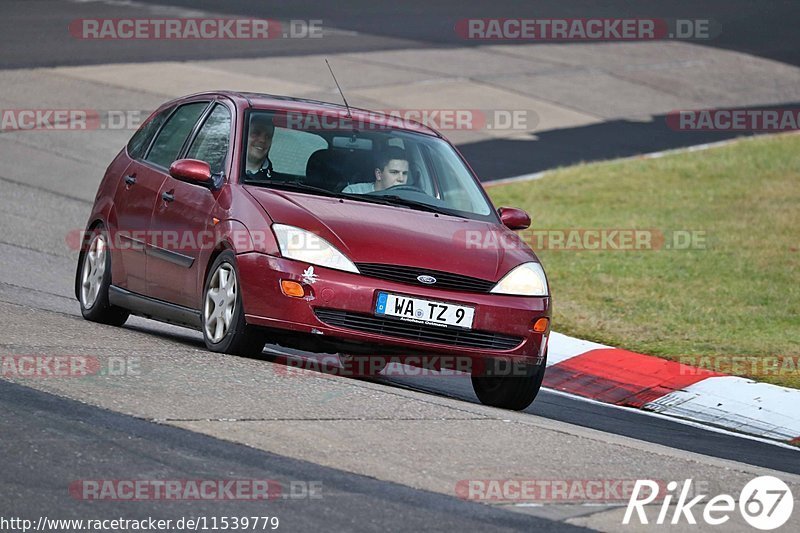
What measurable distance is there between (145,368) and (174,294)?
1414mm

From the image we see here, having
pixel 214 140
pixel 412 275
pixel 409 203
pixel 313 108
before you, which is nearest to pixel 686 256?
pixel 313 108

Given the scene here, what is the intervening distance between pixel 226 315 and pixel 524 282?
5.53 feet

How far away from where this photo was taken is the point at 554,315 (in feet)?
41.7

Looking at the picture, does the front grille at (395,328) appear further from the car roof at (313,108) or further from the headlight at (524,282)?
the car roof at (313,108)

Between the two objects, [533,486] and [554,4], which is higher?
[554,4]

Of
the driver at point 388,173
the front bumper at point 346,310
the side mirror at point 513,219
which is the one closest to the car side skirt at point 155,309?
the front bumper at point 346,310

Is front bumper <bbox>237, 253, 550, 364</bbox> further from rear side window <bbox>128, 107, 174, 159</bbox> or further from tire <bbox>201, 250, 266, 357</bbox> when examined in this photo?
rear side window <bbox>128, 107, 174, 159</bbox>

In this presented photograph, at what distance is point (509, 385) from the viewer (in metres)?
8.84

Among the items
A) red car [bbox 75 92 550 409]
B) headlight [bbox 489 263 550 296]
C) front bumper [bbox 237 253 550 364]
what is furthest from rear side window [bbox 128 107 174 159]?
headlight [bbox 489 263 550 296]

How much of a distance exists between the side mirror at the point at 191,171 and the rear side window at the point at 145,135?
143 centimetres

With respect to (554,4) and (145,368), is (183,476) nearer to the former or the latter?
(145,368)

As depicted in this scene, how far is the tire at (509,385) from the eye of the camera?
8602 millimetres

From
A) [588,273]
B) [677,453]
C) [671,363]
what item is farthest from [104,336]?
[588,273]

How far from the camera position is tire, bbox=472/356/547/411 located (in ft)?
28.2
